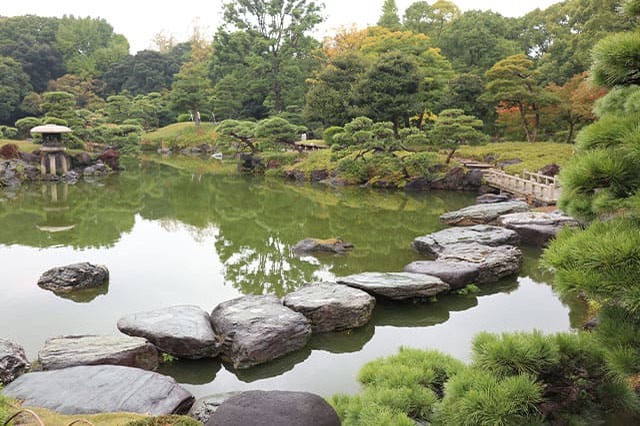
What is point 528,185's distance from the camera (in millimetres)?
12828

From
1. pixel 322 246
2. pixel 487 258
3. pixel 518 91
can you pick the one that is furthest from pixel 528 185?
pixel 518 91

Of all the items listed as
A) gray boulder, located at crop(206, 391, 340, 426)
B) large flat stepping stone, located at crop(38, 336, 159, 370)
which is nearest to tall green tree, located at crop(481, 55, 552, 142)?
large flat stepping stone, located at crop(38, 336, 159, 370)

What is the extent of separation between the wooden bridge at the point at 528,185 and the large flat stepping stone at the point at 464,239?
371cm

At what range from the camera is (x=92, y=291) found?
6328 mm

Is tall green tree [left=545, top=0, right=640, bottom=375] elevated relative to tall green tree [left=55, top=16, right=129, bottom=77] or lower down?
lower down

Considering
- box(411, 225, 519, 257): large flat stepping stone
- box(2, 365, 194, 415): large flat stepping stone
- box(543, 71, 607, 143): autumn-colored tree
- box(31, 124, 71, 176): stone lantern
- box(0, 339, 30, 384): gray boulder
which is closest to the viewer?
box(2, 365, 194, 415): large flat stepping stone

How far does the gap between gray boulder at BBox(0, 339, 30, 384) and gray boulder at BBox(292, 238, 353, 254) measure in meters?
4.83

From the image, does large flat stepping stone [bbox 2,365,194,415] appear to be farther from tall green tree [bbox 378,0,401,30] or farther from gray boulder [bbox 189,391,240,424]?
tall green tree [bbox 378,0,401,30]

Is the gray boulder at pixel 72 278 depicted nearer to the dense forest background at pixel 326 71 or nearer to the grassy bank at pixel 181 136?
the dense forest background at pixel 326 71

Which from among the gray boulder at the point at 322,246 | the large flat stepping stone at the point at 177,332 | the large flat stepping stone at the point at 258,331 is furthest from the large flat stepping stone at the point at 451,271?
the large flat stepping stone at the point at 177,332

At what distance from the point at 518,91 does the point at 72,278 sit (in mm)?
17541

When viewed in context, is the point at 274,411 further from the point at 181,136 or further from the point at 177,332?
the point at 181,136

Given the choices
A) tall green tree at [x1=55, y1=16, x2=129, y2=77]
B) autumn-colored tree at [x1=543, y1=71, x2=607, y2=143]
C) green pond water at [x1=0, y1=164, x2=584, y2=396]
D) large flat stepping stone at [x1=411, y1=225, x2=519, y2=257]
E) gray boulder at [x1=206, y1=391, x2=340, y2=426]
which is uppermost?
tall green tree at [x1=55, y1=16, x2=129, y2=77]

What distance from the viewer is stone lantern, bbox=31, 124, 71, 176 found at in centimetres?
1773
